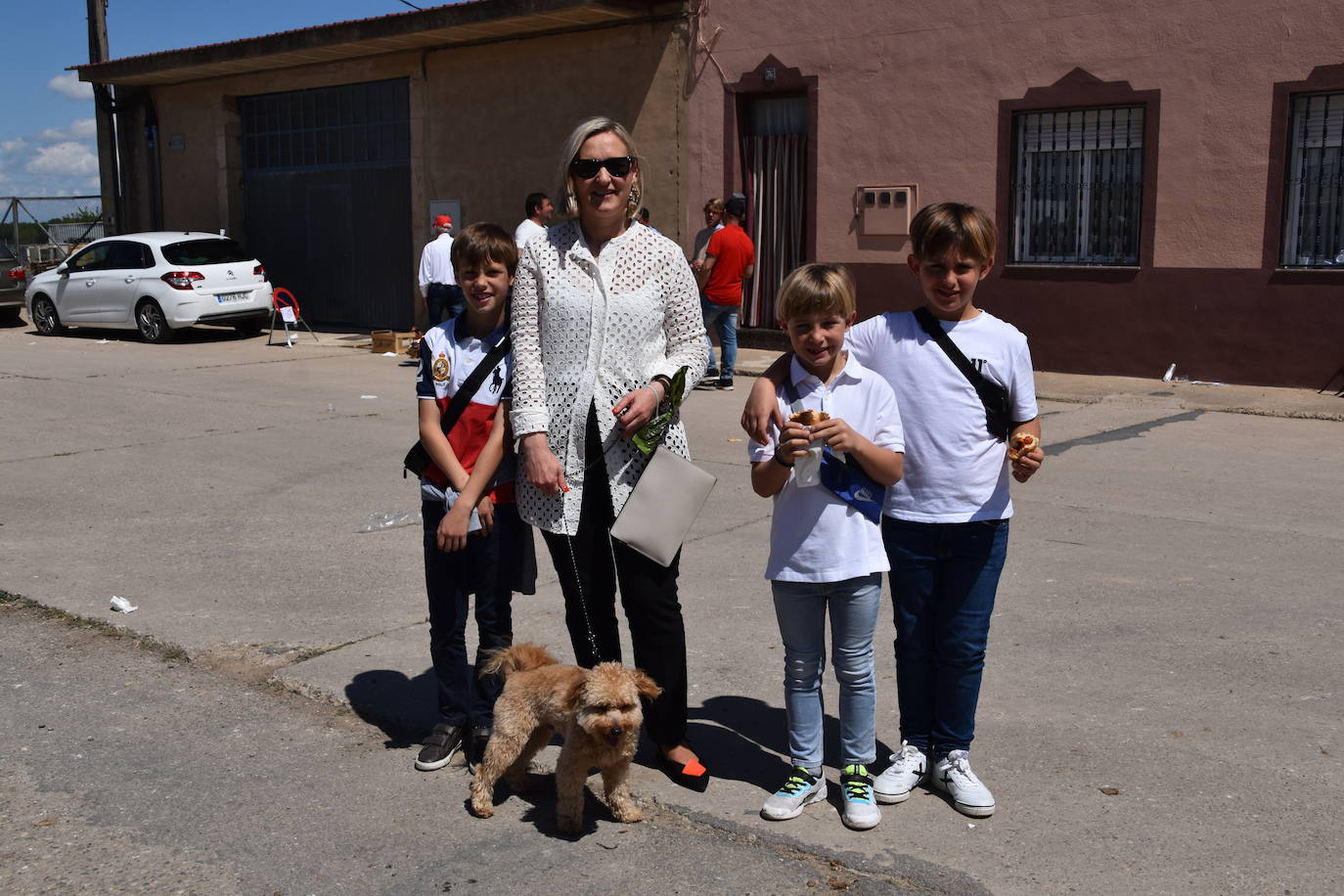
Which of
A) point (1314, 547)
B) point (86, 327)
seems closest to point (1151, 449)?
point (1314, 547)

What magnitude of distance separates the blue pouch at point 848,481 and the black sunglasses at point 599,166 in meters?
0.98

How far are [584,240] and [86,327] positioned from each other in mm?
18729

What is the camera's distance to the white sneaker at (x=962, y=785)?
363cm

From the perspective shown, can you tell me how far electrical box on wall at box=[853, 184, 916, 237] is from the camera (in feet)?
45.9

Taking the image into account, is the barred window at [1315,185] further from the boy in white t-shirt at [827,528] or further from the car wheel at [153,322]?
the car wheel at [153,322]

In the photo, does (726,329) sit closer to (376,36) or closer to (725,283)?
(725,283)

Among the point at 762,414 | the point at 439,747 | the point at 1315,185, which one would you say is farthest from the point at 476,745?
the point at 1315,185

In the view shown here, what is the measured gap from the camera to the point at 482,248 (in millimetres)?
3854

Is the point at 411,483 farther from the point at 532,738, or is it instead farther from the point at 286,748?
the point at 532,738

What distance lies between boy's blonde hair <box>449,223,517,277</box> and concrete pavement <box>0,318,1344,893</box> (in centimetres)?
160

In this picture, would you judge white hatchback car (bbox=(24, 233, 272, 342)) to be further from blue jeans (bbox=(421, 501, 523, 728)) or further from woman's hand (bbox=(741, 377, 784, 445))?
woman's hand (bbox=(741, 377, 784, 445))

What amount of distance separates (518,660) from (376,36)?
16135 mm

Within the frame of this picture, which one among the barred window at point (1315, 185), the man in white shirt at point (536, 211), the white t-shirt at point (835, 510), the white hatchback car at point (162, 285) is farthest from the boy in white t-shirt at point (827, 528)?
the white hatchback car at point (162, 285)

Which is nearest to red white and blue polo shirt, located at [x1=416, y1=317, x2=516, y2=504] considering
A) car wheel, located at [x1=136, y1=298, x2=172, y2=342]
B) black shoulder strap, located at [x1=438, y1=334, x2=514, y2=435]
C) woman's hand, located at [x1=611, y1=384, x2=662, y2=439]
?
black shoulder strap, located at [x1=438, y1=334, x2=514, y2=435]
